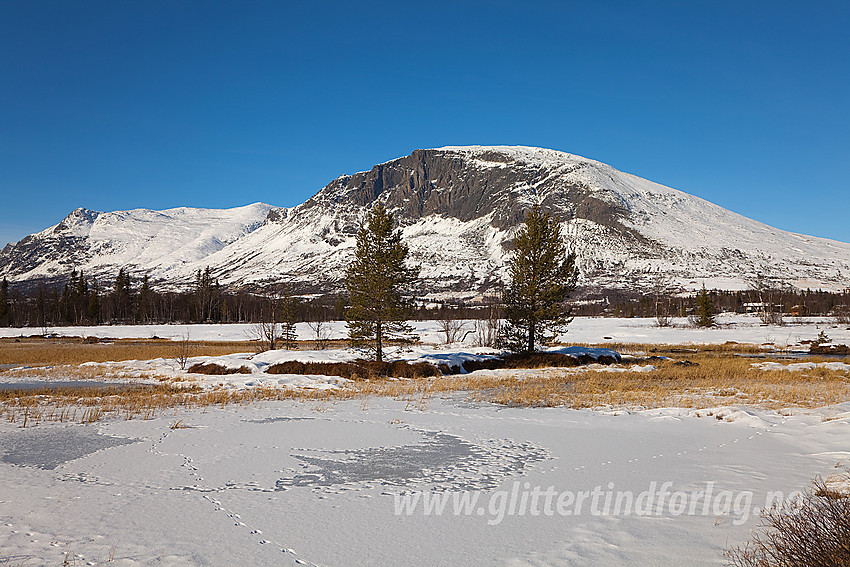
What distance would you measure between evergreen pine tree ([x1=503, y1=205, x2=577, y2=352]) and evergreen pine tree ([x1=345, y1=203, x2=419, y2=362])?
7923 mm

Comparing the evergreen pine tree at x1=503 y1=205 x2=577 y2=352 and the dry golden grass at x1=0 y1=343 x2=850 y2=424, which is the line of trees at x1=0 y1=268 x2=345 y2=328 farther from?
the dry golden grass at x1=0 y1=343 x2=850 y2=424

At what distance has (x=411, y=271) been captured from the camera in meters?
32.4

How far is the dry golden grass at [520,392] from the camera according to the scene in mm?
16375

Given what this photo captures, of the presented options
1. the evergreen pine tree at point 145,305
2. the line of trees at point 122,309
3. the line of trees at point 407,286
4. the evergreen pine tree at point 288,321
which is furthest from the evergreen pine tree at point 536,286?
the evergreen pine tree at point 145,305

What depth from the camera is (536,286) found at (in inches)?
1369

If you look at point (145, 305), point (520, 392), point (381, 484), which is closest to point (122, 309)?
point (145, 305)

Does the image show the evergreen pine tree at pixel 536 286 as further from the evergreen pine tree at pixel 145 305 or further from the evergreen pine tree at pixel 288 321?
the evergreen pine tree at pixel 145 305

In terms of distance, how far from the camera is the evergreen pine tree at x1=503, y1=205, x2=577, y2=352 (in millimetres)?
34406

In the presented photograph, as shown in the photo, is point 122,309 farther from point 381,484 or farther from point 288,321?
point 381,484

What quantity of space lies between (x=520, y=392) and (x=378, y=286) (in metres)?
12.2

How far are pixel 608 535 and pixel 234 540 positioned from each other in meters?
4.08

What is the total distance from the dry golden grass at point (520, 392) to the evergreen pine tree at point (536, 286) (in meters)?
4.88

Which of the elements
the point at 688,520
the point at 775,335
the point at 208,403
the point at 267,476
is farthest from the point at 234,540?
the point at 775,335

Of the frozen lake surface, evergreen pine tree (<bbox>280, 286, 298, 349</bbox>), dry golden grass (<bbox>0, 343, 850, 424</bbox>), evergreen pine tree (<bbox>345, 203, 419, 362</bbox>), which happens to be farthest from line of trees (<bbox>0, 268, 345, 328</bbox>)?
the frozen lake surface
